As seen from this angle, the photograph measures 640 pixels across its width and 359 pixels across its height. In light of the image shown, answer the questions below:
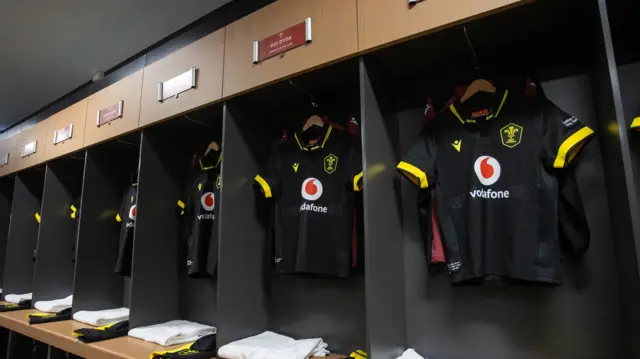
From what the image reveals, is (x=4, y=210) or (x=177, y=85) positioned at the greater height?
(x=177, y=85)

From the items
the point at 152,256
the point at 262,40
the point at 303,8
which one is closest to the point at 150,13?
the point at 262,40

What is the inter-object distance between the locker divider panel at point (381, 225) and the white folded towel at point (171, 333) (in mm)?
1014

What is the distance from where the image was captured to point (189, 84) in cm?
183

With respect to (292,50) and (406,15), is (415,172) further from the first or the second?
(292,50)

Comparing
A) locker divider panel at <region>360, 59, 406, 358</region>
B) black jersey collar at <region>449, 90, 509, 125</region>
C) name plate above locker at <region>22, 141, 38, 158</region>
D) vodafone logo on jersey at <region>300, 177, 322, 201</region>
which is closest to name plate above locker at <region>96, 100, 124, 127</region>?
name plate above locker at <region>22, 141, 38, 158</region>

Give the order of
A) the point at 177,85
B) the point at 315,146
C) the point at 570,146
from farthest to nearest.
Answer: the point at 177,85
the point at 315,146
the point at 570,146

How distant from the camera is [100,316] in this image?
6.97 feet

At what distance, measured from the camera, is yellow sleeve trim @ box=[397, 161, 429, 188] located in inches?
51.3

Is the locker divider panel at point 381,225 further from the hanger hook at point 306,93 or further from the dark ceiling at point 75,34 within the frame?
the dark ceiling at point 75,34

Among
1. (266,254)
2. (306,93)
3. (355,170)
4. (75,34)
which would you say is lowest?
(266,254)

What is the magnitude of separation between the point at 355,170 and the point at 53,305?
2.23 metres

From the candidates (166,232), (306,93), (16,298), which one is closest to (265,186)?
(306,93)

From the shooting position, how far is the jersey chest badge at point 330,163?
1595mm

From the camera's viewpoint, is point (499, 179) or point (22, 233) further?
point (22, 233)
